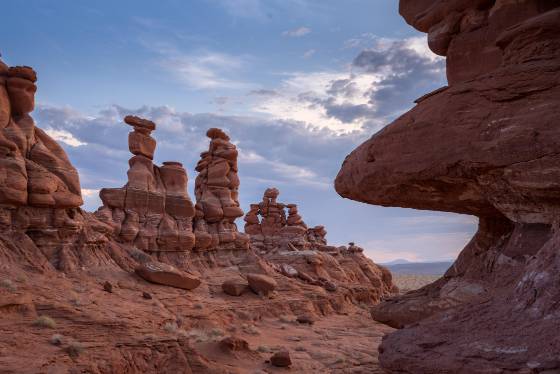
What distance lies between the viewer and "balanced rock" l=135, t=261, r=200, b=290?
20.0 m

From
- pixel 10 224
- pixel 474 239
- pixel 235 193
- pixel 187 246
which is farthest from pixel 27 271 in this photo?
pixel 235 193

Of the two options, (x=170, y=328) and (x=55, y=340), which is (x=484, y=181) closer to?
(x=55, y=340)

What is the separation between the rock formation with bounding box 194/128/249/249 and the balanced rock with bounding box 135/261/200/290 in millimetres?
7134

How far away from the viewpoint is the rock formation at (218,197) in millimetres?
30250

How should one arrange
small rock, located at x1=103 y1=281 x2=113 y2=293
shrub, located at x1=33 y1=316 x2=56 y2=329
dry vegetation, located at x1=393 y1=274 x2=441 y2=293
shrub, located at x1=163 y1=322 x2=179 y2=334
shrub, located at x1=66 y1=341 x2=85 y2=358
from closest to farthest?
1. shrub, located at x1=66 y1=341 x2=85 y2=358
2. shrub, located at x1=33 y1=316 x2=56 y2=329
3. shrub, located at x1=163 y1=322 x2=179 y2=334
4. small rock, located at x1=103 y1=281 x2=113 y2=293
5. dry vegetation, located at x1=393 y1=274 x2=441 y2=293

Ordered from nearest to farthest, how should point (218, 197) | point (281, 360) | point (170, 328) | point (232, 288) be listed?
point (281, 360) < point (170, 328) < point (232, 288) < point (218, 197)

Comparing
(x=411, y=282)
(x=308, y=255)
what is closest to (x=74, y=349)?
(x=308, y=255)

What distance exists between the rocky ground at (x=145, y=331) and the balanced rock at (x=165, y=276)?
1.07ft

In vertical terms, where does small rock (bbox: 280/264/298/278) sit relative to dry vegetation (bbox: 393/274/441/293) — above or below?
above

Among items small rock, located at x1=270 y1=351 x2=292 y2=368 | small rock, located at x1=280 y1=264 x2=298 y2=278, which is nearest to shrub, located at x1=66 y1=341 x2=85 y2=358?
small rock, located at x1=270 y1=351 x2=292 y2=368

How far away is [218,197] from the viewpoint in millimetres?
33125

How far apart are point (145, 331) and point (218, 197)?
67.4 feet

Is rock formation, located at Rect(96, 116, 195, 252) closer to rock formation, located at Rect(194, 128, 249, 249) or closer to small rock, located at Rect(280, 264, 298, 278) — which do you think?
rock formation, located at Rect(194, 128, 249, 249)

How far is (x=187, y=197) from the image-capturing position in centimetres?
2842
